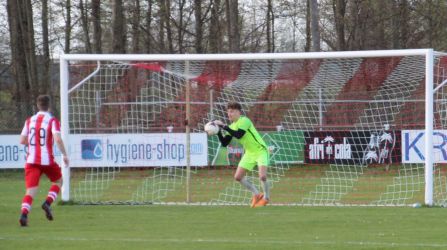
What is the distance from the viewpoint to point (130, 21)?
42750 mm

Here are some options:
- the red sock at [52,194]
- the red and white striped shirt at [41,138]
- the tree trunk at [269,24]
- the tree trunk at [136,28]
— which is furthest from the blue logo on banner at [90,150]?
the tree trunk at [269,24]

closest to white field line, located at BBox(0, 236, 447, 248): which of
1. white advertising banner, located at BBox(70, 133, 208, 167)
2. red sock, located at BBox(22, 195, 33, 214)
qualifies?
red sock, located at BBox(22, 195, 33, 214)

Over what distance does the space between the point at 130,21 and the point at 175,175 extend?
874 inches

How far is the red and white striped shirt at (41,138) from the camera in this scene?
14.0m

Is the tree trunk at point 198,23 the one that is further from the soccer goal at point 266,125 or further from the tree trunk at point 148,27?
the soccer goal at point 266,125

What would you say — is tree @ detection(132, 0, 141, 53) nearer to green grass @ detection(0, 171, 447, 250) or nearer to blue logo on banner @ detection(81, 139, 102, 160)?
blue logo on banner @ detection(81, 139, 102, 160)

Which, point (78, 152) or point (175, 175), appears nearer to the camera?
point (78, 152)

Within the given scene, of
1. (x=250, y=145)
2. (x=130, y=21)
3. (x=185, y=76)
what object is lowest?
(x=250, y=145)

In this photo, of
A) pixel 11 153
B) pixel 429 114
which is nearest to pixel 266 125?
pixel 429 114

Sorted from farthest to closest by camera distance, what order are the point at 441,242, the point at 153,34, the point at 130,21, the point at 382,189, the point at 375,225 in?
the point at 153,34 → the point at 130,21 → the point at 382,189 → the point at 375,225 → the point at 441,242

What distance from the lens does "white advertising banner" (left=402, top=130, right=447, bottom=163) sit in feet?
60.8

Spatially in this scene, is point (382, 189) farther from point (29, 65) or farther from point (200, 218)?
point (29, 65)

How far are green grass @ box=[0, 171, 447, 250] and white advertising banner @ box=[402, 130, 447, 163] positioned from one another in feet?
9.60

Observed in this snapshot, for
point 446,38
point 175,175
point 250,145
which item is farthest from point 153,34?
point 250,145
